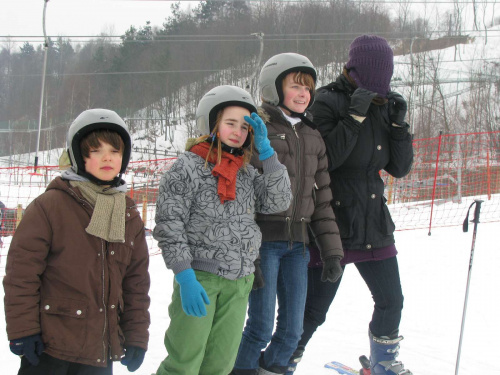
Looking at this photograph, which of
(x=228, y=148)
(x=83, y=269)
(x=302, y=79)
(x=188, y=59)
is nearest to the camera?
(x=83, y=269)

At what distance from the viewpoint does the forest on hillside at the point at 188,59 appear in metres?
38.1

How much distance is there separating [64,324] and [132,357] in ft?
1.03

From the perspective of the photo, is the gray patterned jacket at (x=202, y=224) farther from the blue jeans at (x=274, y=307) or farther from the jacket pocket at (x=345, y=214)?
the jacket pocket at (x=345, y=214)

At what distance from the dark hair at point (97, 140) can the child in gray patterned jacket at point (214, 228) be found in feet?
0.84

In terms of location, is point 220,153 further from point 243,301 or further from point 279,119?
point 243,301

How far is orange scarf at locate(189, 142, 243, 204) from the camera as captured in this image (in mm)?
2045

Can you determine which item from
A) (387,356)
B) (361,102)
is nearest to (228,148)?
(361,102)

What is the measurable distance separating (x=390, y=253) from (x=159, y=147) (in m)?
36.8

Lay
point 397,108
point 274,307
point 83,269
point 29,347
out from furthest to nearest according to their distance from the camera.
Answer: point 397,108, point 274,307, point 83,269, point 29,347

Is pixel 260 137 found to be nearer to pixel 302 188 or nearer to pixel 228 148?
pixel 228 148

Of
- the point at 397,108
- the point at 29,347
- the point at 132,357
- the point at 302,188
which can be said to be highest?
the point at 397,108

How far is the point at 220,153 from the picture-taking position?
211 cm

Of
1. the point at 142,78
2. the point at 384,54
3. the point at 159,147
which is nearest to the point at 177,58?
the point at 142,78

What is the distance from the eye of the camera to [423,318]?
158 inches
